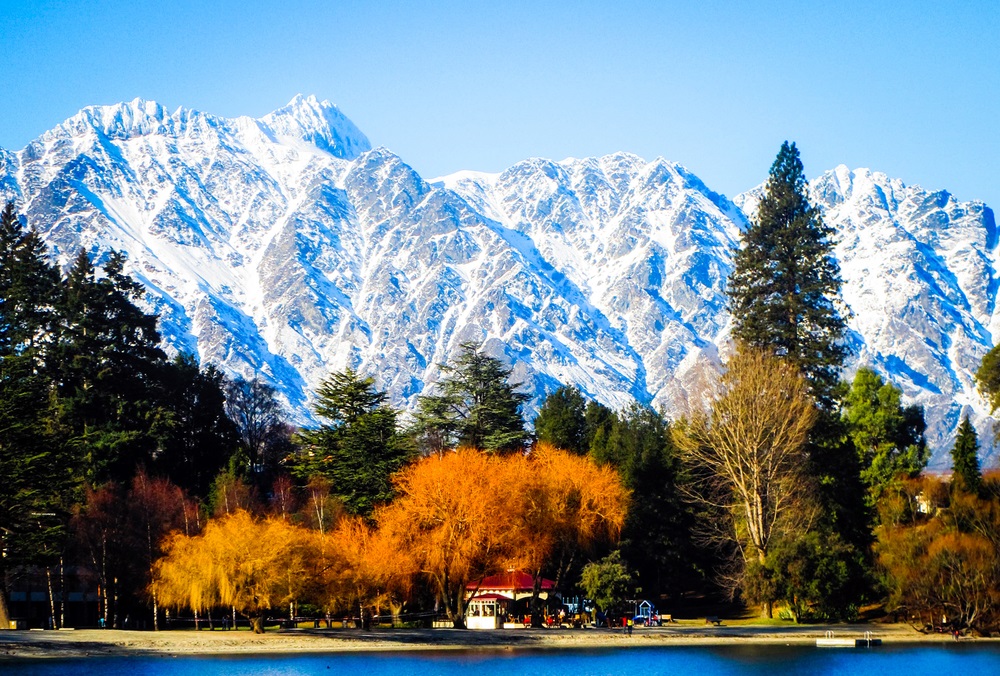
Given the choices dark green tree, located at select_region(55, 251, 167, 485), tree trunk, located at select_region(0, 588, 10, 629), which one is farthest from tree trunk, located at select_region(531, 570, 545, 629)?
dark green tree, located at select_region(55, 251, 167, 485)

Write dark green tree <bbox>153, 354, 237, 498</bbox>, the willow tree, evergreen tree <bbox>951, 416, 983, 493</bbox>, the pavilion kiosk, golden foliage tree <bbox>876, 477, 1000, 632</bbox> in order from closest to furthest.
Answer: golden foliage tree <bbox>876, 477, 1000, 632</bbox>
the willow tree
evergreen tree <bbox>951, 416, 983, 493</bbox>
the pavilion kiosk
dark green tree <bbox>153, 354, 237, 498</bbox>

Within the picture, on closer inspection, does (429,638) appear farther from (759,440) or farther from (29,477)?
(29,477)

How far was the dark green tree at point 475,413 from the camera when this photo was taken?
98.1 meters

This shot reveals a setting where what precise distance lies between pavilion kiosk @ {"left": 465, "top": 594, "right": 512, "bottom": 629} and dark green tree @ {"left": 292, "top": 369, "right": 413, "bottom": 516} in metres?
8.73

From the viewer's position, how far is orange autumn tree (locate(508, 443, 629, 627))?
253ft

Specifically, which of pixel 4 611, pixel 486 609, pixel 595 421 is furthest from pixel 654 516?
pixel 4 611

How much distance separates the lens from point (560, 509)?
78562mm

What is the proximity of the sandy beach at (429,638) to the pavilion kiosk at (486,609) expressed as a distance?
617 cm

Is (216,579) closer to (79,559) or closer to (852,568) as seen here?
(79,559)

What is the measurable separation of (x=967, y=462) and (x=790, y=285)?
17.8 meters

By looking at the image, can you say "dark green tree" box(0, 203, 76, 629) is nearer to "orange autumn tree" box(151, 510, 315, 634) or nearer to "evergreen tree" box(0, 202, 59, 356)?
"orange autumn tree" box(151, 510, 315, 634)

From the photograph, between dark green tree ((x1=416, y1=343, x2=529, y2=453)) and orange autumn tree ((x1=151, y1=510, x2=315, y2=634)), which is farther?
dark green tree ((x1=416, y1=343, x2=529, y2=453))

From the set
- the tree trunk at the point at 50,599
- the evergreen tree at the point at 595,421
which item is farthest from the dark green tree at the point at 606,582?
the tree trunk at the point at 50,599

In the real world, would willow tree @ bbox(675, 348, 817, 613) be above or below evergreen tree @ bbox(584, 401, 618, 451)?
below
